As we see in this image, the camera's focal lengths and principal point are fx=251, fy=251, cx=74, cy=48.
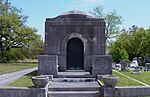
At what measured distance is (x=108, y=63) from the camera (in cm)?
1523

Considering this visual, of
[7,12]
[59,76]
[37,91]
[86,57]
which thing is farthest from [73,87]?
[7,12]

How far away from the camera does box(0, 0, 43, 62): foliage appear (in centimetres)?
4306

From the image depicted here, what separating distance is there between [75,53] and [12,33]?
95.3 ft

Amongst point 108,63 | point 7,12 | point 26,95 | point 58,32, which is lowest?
point 26,95

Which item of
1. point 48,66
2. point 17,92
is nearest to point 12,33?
point 48,66

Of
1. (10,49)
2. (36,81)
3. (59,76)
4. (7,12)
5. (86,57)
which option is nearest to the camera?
(36,81)

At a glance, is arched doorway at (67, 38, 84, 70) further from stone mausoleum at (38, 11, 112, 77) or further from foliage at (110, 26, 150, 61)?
foliage at (110, 26, 150, 61)

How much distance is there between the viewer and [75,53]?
57.8ft

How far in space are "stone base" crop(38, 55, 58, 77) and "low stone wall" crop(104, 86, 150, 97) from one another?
566 centimetres

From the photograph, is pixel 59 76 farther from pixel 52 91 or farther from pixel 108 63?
pixel 52 91

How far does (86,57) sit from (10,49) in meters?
33.5

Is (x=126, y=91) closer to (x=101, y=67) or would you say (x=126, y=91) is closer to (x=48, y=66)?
(x=101, y=67)

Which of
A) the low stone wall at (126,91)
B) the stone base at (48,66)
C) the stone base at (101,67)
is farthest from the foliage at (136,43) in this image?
the low stone wall at (126,91)

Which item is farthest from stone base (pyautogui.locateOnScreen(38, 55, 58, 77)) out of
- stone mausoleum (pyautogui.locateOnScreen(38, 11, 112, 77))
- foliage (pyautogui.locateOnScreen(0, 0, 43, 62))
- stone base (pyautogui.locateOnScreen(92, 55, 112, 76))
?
foliage (pyautogui.locateOnScreen(0, 0, 43, 62))
